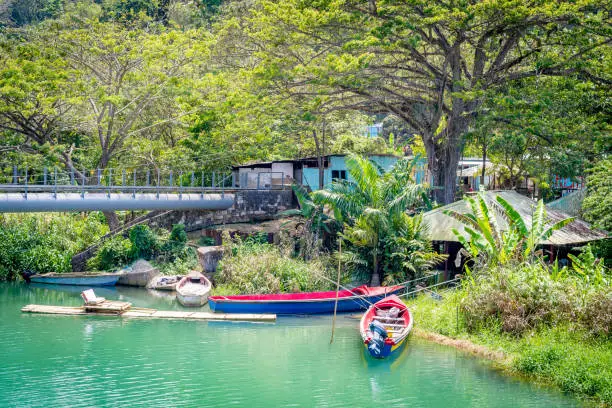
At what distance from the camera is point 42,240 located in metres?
32.0

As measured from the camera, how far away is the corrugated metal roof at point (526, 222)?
23.5 m

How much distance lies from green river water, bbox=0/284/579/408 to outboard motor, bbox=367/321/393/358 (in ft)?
1.14

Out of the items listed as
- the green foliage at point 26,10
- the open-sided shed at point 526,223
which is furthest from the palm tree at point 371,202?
the green foliage at point 26,10

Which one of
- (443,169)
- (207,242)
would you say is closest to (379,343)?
(443,169)

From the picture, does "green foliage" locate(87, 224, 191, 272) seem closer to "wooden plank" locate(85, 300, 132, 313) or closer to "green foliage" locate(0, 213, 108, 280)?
"green foliage" locate(0, 213, 108, 280)

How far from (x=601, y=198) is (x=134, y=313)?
15.9 m

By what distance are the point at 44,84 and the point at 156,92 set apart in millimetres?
5197

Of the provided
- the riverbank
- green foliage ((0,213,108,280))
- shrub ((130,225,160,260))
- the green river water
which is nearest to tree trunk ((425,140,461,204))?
the green river water

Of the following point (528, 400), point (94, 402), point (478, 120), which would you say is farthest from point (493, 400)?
point (478, 120)

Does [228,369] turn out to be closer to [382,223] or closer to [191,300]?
[191,300]

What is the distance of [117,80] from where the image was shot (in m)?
33.4

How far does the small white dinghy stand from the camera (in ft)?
82.7

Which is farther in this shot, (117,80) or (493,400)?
(117,80)

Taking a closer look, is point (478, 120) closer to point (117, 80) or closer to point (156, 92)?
point (156, 92)
